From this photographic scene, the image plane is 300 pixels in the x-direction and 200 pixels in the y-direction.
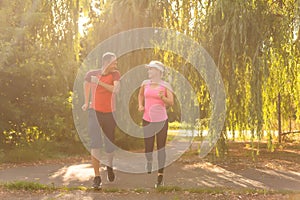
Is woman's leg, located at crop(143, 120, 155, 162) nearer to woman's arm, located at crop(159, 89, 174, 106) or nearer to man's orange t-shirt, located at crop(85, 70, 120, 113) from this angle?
woman's arm, located at crop(159, 89, 174, 106)

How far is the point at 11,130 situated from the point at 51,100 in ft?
3.60

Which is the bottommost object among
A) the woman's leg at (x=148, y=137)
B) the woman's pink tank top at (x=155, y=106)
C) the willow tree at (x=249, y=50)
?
the woman's leg at (x=148, y=137)

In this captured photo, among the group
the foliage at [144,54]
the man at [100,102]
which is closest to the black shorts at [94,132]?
the man at [100,102]

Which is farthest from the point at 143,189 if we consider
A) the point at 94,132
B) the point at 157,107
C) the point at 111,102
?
A: the point at 111,102

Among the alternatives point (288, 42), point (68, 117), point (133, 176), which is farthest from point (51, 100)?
point (288, 42)

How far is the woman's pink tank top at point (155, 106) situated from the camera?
560 centimetres

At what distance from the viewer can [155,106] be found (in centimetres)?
560

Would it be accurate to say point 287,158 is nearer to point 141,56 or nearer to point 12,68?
point 141,56

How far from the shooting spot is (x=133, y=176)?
249 inches

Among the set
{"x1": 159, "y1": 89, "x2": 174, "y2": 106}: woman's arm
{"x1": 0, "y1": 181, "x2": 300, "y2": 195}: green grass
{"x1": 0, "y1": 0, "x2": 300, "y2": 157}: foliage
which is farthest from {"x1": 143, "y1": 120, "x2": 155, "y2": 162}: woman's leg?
{"x1": 0, "y1": 0, "x2": 300, "y2": 157}: foliage

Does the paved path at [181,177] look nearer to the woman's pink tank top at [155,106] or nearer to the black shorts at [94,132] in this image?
the black shorts at [94,132]

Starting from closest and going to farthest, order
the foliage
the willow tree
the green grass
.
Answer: the green grass
the willow tree
the foliage

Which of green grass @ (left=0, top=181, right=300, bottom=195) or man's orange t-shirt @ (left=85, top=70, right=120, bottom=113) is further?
man's orange t-shirt @ (left=85, top=70, right=120, bottom=113)

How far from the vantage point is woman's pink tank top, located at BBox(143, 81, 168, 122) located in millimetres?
5598
